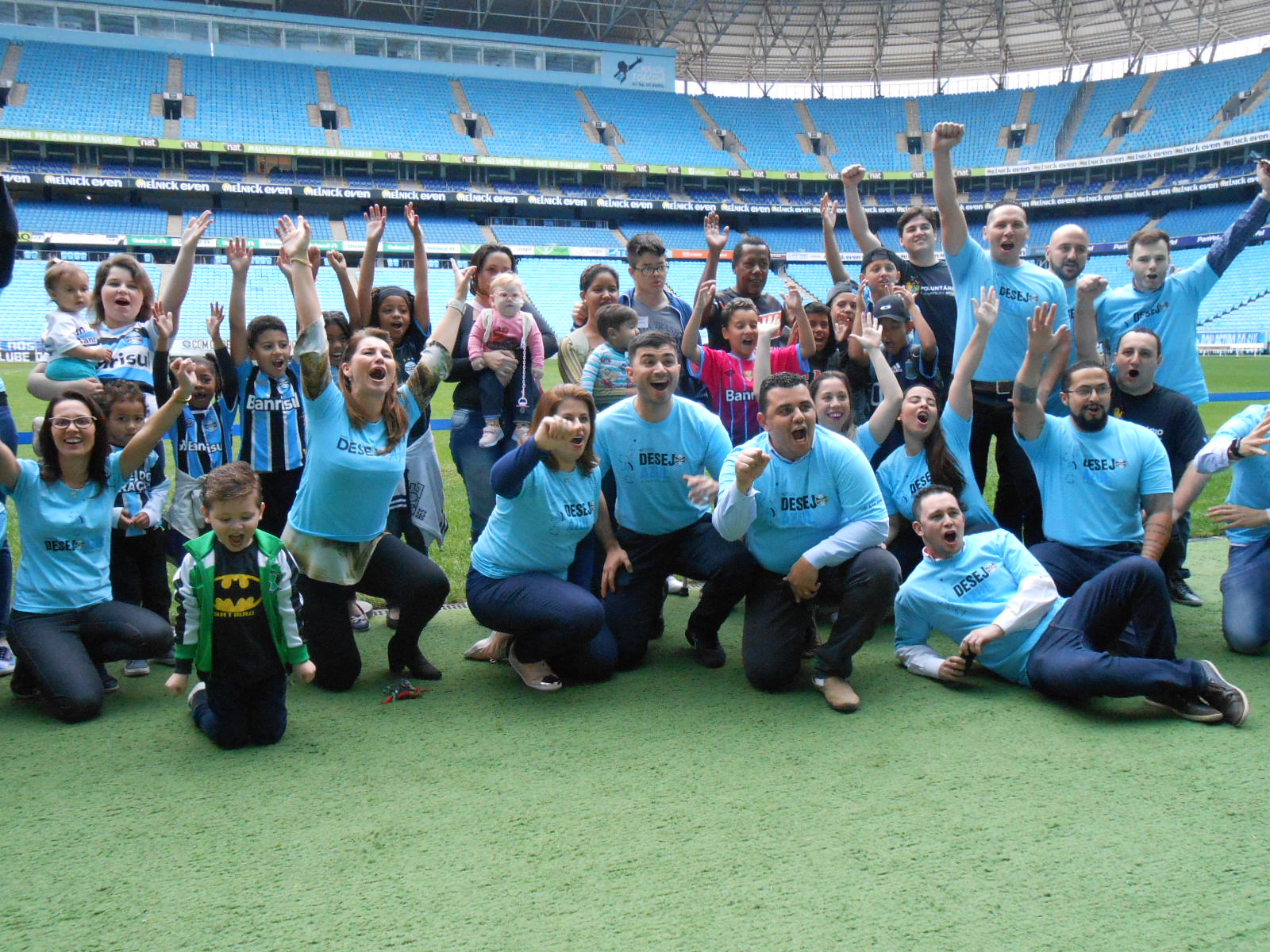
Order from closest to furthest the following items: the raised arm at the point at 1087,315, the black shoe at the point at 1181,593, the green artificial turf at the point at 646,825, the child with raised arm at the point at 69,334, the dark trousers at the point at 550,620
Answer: the green artificial turf at the point at 646,825 → the dark trousers at the point at 550,620 → the child with raised arm at the point at 69,334 → the raised arm at the point at 1087,315 → the black shoe at the point at 1181,593

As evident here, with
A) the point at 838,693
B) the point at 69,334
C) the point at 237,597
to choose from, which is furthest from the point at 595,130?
the point at 237,597

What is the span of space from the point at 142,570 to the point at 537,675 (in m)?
2.25

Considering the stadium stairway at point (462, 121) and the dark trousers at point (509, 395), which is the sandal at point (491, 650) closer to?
the dark trousers at point (509, 395)

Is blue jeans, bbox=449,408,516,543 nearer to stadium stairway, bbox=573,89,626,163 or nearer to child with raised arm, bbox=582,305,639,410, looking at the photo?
child with raised arm, bbox=582,305,639,410

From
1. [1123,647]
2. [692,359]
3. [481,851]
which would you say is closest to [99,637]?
[481,851]

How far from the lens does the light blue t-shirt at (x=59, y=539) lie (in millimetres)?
4117

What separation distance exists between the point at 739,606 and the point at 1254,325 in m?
36.5

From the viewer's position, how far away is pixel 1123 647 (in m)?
4.27

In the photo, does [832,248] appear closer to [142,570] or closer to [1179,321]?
[1179,321]

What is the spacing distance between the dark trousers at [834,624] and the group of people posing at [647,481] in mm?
13

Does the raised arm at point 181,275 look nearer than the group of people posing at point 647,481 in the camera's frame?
No

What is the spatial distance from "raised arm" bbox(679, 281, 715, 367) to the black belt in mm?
1672

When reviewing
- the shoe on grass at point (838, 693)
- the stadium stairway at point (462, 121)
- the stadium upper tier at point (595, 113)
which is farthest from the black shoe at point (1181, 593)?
the stadium stairway at point (462, 121)

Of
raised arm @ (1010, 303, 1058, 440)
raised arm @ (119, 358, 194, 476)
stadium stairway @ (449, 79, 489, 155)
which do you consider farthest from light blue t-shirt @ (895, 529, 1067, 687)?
stadium stairway @ (449, 79, 489, 155)
